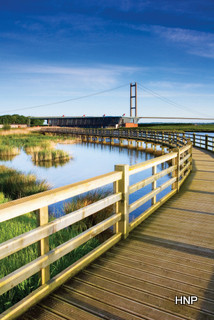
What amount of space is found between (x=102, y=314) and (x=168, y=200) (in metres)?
4.57

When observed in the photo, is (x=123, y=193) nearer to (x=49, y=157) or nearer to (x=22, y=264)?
(x=22, y=264)

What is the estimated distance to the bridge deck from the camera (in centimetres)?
260

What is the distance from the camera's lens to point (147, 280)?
3146 millimetres

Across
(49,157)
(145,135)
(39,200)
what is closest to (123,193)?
(39,200)

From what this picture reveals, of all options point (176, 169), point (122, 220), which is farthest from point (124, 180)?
point (176, 169)

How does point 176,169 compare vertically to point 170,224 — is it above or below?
above

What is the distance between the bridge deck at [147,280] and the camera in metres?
2.60

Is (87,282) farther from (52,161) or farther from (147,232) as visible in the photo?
(52,161)

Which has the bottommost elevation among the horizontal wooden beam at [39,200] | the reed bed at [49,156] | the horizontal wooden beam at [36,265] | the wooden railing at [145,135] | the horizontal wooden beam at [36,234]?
the reed bed at [49,156]

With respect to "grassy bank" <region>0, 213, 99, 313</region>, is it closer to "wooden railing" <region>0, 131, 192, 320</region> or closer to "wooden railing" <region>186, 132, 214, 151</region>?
"wooden railing" <region>0, 131, 192, 320</region>

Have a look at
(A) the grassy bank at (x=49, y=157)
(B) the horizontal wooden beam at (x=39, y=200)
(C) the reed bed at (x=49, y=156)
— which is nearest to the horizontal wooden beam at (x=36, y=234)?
(B) the horizontal wooden beam at (x=39, y=200)

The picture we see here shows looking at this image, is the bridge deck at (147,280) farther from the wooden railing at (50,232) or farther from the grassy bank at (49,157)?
the grassy bank at (49,157)

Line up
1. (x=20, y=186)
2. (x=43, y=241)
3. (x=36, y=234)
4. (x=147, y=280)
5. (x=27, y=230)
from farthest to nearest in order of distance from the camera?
(x=20, y=186) < (x=27, y=230) < (x=147, y=280) < (x=43, y=241) < (x=36, y=234)

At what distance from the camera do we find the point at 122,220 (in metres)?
4.20
